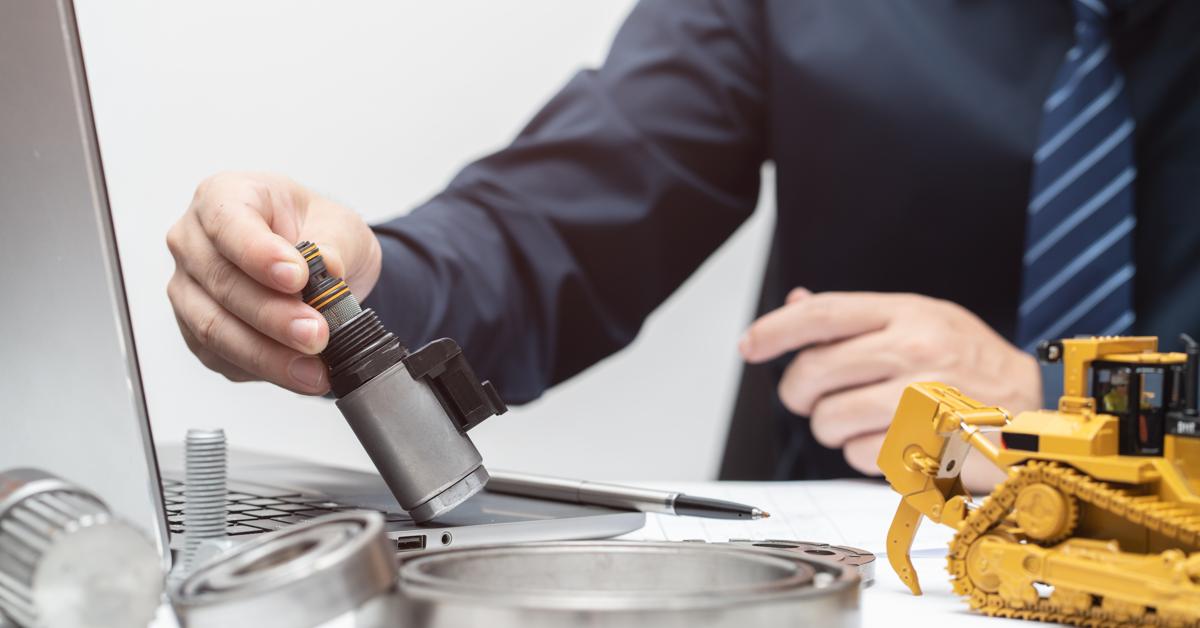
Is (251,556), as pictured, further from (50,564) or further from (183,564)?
(183,564)

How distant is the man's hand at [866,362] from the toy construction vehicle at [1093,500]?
1.90 feet

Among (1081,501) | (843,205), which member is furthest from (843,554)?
(843,205)

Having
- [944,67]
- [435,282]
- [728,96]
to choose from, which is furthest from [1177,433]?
[728,96]

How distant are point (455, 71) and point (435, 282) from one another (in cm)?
51

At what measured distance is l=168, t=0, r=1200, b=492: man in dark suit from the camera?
1227mm

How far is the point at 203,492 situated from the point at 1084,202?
1149mm

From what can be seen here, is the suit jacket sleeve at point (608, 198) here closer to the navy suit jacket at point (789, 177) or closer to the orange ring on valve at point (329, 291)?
the navy suit jacket at point (789, 177)

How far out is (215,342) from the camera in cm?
83

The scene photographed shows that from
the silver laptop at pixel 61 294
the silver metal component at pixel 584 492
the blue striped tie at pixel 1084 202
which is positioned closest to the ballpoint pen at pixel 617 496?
the silver metal component at pixel 584 492

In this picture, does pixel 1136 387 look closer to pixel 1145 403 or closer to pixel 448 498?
pixel 1145 403

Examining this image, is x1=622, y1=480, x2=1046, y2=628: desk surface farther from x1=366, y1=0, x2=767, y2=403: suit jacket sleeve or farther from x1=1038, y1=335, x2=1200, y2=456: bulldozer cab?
x1=366, y1=0, x2=767, y2=403: suit jacket sleeve

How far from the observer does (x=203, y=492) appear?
562mm

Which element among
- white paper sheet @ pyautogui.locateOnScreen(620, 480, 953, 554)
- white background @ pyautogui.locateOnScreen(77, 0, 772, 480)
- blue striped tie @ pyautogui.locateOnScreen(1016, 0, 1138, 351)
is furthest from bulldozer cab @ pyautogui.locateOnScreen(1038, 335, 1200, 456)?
white background @ pyautogui.locateOnScreen(77, 0, 772, 480)

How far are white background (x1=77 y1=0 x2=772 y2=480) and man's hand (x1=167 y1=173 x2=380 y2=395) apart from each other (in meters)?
0.78
